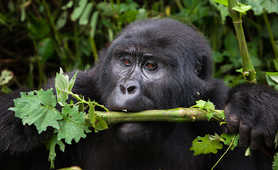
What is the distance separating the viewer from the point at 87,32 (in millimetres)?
6078

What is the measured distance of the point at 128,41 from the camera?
3654 mm

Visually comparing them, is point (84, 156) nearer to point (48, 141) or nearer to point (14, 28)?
point (48, 141)

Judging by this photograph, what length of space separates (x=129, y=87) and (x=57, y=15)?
3490 millimetres

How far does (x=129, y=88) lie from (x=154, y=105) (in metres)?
0.28

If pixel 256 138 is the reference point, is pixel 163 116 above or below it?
above

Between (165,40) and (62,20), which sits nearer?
(165,40)

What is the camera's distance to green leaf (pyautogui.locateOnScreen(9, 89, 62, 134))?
2.93 metres

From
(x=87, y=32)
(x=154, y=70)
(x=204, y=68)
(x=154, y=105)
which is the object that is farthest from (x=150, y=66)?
(x=87, y=32)

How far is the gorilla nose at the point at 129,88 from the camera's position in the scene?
3.15 m

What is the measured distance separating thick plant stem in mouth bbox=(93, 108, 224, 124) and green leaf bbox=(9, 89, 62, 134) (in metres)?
0.31

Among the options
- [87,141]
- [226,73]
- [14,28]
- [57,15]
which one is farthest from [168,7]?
[87,141]

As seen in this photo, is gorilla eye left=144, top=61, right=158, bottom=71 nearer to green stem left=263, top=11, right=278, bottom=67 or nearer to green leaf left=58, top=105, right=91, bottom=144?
green leaf left=58, top=105, right=91, bottom=144

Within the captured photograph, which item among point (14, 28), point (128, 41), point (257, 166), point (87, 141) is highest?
point (14, 28)

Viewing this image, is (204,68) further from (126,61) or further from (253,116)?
(253,116)
